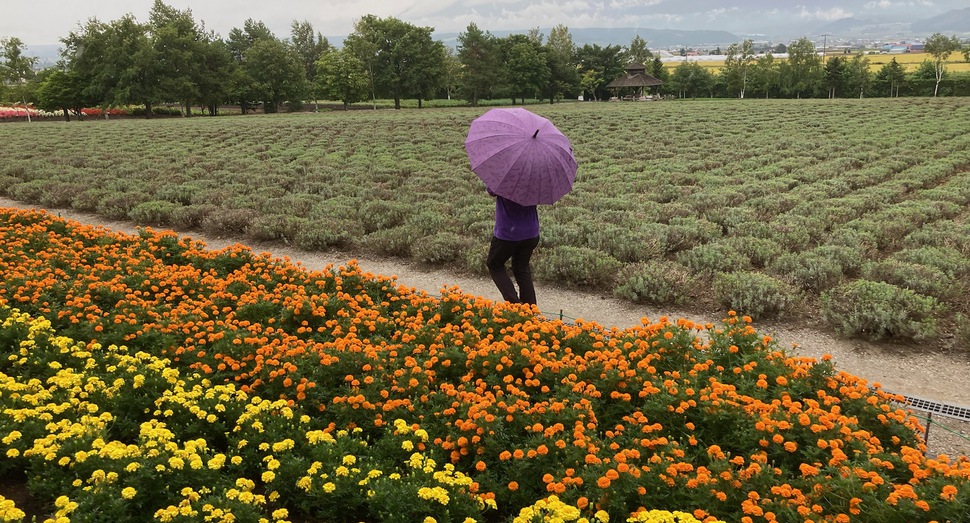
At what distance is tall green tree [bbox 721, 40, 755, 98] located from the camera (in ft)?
233

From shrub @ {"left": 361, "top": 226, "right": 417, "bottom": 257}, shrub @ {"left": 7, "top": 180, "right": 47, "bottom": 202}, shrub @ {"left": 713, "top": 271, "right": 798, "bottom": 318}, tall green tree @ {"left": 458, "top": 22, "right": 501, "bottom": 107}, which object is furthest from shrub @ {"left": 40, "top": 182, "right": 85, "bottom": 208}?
tall green tree @ {"left": 458, "top": 22, "right": 501, "bottom": 107}

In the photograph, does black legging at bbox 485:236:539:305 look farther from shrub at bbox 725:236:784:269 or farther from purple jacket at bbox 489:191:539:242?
shrub at bbox 725:236:784:269

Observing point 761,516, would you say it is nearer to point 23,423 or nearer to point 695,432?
point 695,432

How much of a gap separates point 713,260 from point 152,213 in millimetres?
11160

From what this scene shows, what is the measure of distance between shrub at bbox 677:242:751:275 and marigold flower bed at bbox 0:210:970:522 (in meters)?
3.31

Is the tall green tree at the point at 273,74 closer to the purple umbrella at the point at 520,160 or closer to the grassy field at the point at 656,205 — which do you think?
the grassy field at the point at 656,205

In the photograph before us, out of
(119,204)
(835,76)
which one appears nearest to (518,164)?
(119,204)

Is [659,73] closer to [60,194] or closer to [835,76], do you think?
[835,76]

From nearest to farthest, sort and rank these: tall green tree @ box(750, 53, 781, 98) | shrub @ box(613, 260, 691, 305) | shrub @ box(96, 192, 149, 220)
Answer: shrub @ box(613, 260, 691, 305)
shrub @ box(96, 192, 149, 220)
tall green tree @ box(750, 53, 781, 98)

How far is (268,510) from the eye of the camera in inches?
152

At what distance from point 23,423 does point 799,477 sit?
17.0 feet

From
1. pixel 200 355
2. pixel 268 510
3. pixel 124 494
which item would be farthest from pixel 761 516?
pixel 200 355

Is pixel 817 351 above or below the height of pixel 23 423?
below

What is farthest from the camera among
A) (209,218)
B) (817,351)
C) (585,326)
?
(209,218)
